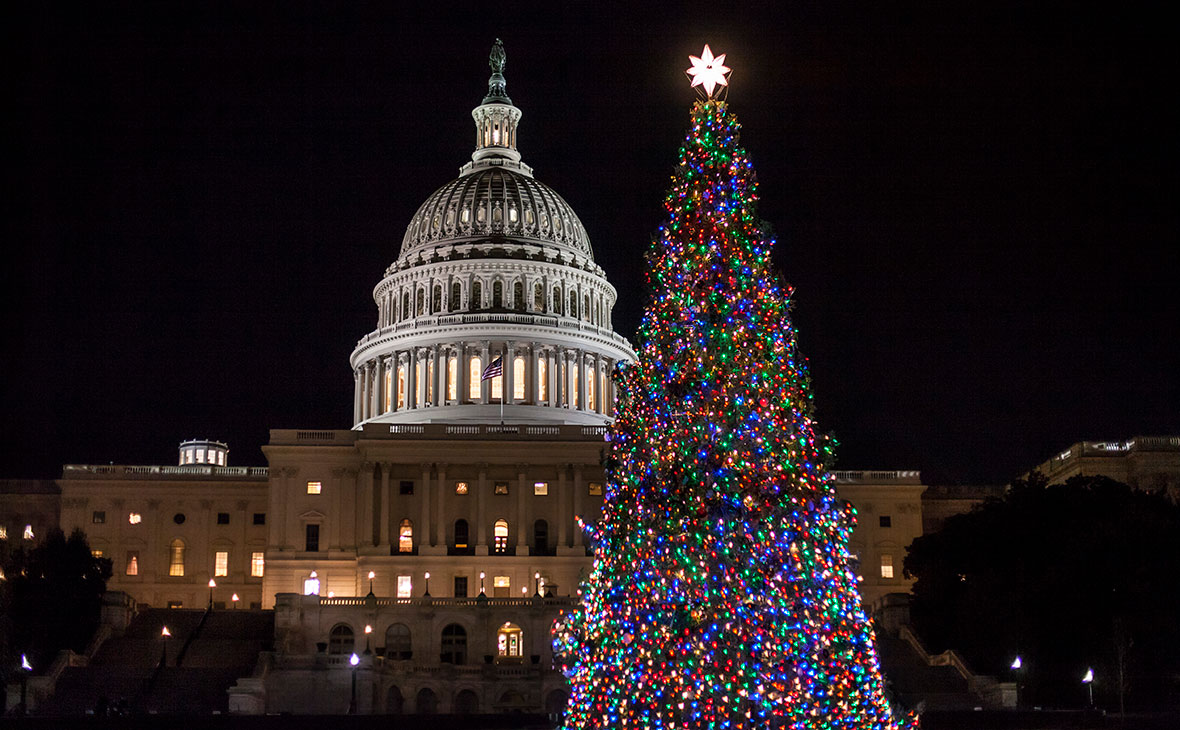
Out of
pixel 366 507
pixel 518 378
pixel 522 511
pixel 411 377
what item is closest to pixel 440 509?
pixel 366 507

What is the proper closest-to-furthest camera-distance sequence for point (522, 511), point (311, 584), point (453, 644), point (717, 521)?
point (717, 521)
point (453, 644)
point (311, 584)
point (522, 511)

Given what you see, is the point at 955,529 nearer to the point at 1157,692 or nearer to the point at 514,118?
the point at 1157,692

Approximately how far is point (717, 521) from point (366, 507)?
229ft

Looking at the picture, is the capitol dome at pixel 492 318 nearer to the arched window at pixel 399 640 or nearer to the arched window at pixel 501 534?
the arched window at pixel 501 534

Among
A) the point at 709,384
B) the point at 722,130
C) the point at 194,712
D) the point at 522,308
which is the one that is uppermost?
the point at 522,308

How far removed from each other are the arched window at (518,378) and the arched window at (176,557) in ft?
82.7

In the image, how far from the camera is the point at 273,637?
7856 centimetres

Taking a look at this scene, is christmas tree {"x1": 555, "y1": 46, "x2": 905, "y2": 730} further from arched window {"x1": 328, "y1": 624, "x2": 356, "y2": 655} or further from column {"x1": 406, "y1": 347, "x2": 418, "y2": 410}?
column {"x1": 406, "y1": 347, "x2": 418, "y2": 410}

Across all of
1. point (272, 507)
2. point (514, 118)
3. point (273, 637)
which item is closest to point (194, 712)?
point (273, 637)

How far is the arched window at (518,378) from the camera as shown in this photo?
384 ft

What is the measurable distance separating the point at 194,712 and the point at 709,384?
1493 inches

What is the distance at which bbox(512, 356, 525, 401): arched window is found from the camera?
384ft

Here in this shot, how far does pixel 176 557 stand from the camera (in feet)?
358

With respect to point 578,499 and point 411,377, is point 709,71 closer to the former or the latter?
point 578,499
